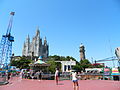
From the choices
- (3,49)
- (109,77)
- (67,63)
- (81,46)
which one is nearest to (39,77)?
(109,77)

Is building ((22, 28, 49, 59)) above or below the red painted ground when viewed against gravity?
above

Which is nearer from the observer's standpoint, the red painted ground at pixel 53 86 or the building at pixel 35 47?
the red painted ground at pixel 53 86

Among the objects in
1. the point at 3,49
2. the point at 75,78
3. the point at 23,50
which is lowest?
the point at 75,78

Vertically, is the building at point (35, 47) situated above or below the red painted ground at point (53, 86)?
above

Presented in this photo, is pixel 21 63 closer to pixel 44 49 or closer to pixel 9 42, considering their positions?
pixel 9 42

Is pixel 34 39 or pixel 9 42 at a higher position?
pixel 34 39

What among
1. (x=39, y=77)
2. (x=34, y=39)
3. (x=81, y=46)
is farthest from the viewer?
(x=34, y=39)

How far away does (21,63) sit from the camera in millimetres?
69812

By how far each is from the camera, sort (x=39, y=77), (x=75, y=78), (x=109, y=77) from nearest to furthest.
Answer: (x=75, y=78)
(x=39, y=77)
(x=109, y=77)

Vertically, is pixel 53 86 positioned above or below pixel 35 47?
below

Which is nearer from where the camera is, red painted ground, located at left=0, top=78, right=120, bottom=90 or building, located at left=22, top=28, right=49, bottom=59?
red painted ground, located at left=0, top=78, right=120, bottom=90

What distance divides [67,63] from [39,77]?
49.8 metres

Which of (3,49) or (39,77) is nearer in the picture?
(39,77)

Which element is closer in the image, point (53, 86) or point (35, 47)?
point (53, 86)
